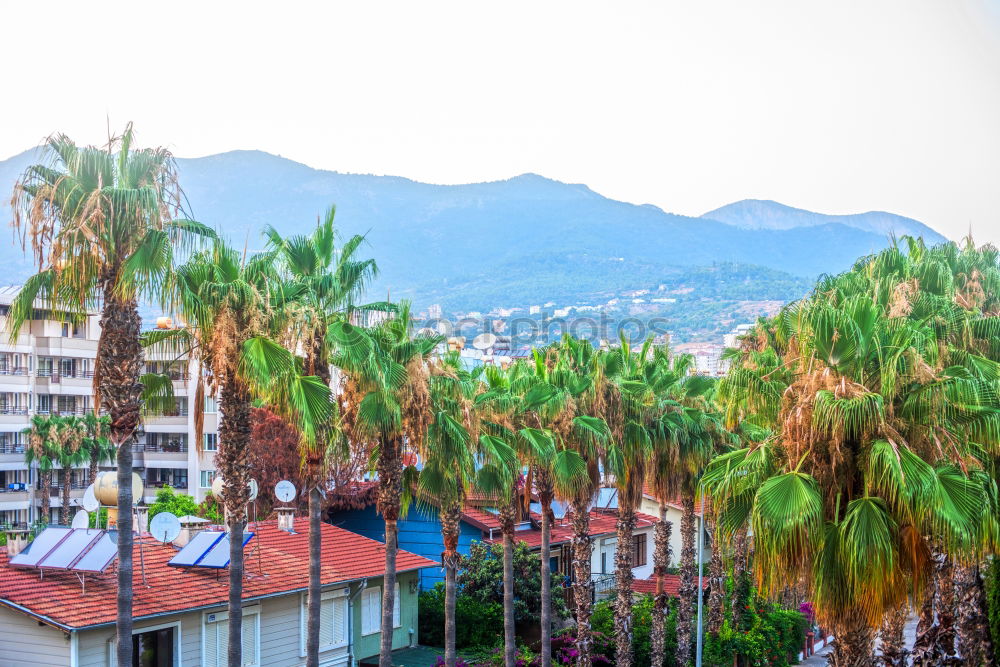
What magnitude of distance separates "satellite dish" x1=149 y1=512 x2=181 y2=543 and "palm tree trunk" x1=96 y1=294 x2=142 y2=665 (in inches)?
257

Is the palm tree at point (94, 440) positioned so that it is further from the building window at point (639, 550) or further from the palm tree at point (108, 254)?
the palm tree at point (108, 254)

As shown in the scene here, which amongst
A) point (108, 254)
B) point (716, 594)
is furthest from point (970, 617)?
point (108, 254)

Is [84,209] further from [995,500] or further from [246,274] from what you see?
[995,500]

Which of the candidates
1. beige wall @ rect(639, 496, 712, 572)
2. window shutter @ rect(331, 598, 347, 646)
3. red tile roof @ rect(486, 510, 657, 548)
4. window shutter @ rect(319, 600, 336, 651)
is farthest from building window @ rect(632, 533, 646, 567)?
window shutter @ rect(319, 600, 336, 651)

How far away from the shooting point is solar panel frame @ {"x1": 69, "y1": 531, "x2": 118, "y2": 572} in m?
21.0

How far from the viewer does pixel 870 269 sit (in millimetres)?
26078


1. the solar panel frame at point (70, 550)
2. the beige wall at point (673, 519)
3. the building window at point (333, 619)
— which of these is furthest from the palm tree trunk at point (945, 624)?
the beige wall at point (673, 519)

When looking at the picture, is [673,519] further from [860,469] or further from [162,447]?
[162,447]

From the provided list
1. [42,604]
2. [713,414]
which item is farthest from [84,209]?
[713,414]

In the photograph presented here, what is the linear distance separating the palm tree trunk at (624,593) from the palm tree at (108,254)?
17.1 metres

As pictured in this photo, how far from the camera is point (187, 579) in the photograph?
23891 mm

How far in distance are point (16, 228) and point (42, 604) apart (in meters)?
8.14

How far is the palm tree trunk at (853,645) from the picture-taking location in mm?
15359

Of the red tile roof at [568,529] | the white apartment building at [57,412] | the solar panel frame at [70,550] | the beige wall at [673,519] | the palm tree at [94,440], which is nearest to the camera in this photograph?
the solar panel frame at [70,550]
